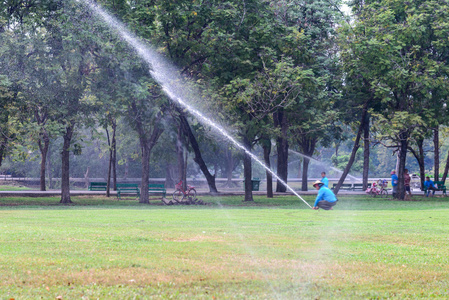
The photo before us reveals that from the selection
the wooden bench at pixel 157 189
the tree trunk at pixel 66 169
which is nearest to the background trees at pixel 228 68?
the tree trunk at pixel 66 169

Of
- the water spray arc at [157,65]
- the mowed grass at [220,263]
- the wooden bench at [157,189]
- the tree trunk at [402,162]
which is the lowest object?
the mowed grass at [220,263]

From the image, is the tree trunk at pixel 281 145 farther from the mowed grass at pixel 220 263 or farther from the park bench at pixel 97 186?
the mowed grass at pixel 220 263

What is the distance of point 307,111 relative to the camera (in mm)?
38625

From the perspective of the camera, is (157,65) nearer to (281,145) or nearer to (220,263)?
(281,145)

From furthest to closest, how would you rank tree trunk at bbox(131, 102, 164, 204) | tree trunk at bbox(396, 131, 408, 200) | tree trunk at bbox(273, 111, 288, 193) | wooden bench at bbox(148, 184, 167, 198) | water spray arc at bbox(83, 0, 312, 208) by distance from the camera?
wooden bench at bbox(148, 184, 167, 198)
tree trunk at bbox(273, 111, 288, 193)
tree trunk at bbox(396, 131, 408, 200)
tree trunk at bbox(131, 102, 164, 204)
water spray arc at bbox(83, 0, 312, 208)

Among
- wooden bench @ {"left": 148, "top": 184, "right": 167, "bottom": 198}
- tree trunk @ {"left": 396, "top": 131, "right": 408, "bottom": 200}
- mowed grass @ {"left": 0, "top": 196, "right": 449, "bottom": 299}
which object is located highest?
tree trunk @ {"left": 396, "top": 131, "right": 408, "bottom": 200}

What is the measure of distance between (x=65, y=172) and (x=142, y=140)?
4934mm

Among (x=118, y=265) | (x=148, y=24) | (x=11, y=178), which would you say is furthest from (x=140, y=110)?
(x=11, y=178)

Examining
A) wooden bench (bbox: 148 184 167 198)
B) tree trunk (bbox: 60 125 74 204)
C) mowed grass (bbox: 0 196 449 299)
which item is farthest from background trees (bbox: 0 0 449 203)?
mowed grass (bbox: 0 196 449 299)

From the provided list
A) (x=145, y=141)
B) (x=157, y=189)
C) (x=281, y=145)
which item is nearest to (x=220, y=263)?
(x=145, y=141)

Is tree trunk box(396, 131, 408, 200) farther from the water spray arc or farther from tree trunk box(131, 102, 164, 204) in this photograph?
tree trunk box(131, 102, 164, 204)

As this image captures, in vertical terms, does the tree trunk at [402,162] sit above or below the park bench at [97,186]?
above

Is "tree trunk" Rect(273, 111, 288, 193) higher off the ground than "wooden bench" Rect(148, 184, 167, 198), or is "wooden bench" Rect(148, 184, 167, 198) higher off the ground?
"tree trunk" Rect(273, 111, 288, 193)

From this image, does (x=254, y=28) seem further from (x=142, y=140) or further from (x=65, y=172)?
(x=65, y=172)
